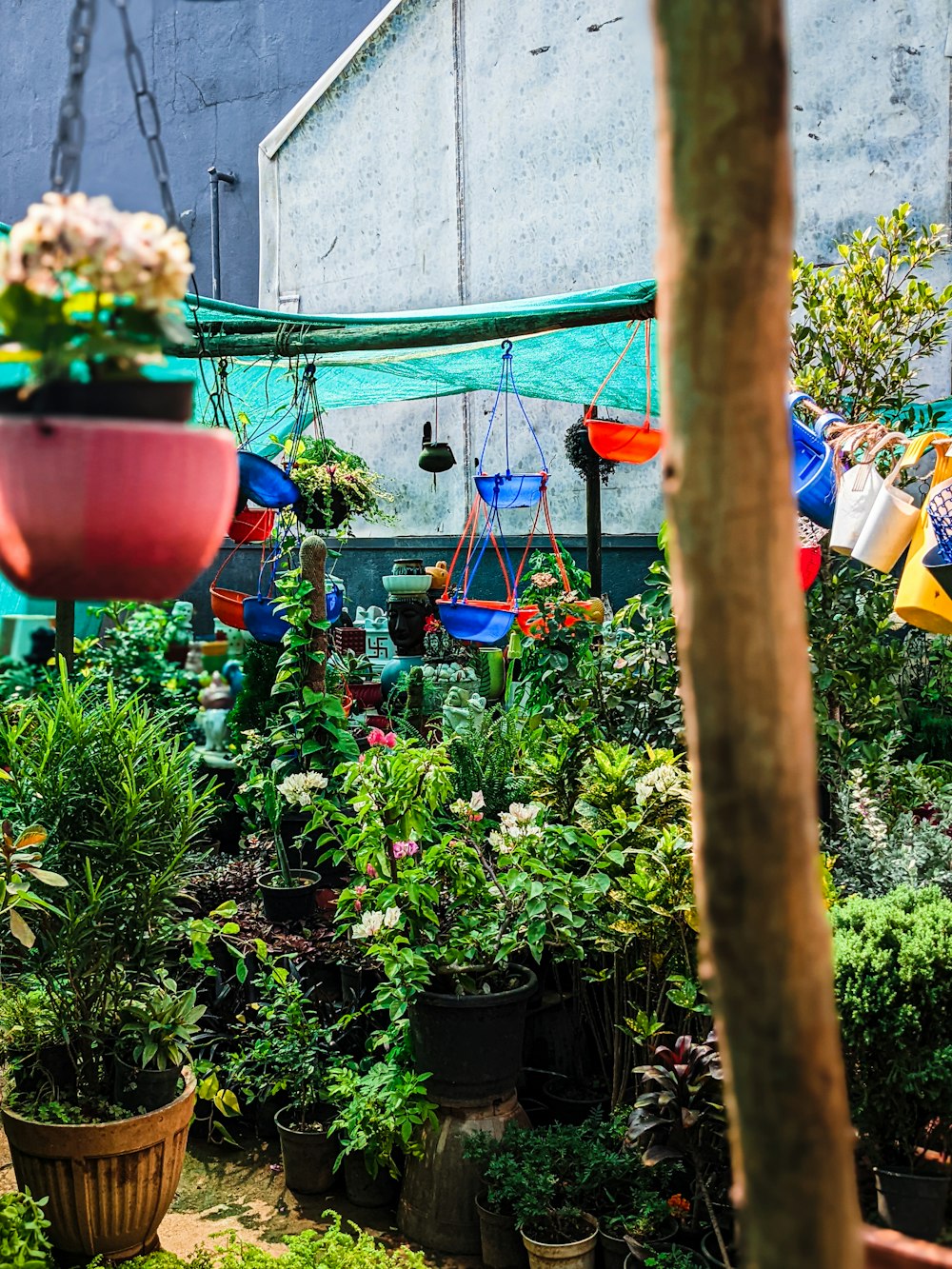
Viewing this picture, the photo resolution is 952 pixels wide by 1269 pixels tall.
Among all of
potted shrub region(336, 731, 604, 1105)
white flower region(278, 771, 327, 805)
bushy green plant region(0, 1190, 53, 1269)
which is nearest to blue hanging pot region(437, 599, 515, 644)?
white flower region(278, 771, 327, 805)

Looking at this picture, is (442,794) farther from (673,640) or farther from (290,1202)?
(290,1202)

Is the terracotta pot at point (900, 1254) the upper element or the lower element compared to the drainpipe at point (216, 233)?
lower

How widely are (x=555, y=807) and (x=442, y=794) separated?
1.90ft

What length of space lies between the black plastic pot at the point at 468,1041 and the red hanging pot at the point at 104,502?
92.4 inches

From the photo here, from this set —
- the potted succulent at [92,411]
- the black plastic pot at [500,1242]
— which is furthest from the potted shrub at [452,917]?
the potted succulent at [92,411]

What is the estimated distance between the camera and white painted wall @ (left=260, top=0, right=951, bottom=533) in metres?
7.11

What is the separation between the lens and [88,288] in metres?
1.33

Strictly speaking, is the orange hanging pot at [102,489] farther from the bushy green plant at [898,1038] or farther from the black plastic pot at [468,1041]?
the black plastic pot at [468,1041]

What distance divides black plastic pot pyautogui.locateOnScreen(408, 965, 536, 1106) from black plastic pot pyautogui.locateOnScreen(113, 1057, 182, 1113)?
74cm

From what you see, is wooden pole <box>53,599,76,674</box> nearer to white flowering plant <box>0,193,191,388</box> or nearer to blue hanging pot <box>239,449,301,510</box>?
blue hanging pot <box>239,449,301,510</box>

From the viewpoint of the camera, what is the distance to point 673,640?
4.28 m

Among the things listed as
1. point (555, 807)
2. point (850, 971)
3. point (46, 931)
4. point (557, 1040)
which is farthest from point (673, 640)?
point (46, 931)

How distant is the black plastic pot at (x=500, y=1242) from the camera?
→ 11.0 feet

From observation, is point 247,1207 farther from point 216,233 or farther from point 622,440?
point 216,233
